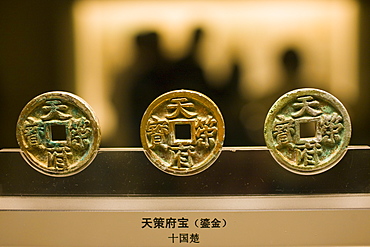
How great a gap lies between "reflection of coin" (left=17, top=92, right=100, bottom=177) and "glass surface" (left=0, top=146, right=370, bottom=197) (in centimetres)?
8

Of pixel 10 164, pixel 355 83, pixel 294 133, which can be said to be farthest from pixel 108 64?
pixel 355 83

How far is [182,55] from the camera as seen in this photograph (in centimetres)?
222

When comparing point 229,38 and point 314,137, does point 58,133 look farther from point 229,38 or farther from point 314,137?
point 314,137

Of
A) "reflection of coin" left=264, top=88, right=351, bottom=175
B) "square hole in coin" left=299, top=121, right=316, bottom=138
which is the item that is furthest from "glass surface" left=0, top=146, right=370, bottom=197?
"square hole in coin" left=299, top=121, right=316, bottom=138

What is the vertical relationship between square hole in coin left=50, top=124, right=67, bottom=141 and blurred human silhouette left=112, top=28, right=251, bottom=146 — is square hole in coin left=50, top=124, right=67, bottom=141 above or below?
below

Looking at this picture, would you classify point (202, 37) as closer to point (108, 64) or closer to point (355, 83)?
point (108, 64)

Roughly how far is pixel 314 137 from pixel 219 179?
56 centimetres

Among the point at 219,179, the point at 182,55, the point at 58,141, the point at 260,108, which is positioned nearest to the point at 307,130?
the point at 260,108

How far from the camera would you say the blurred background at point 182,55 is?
2.21 metres

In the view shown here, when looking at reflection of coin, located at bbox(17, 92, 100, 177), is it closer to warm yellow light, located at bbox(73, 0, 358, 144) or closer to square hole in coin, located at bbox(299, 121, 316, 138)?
warm yellow light, located at bbox(73, 0, 358, 144)

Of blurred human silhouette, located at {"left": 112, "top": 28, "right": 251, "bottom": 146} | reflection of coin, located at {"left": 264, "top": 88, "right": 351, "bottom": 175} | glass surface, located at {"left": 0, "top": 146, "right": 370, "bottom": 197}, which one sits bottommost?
glass surface, located at {"left": 0, "top": 146, "right": 370, "bottom": 197}

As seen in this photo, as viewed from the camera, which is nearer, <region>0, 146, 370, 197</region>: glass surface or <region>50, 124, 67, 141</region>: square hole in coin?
A: <region>0, 146, 370, 197</region>: glass surface

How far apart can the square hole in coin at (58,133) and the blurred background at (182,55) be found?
22cm

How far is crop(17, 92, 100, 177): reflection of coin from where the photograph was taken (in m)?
2.12
